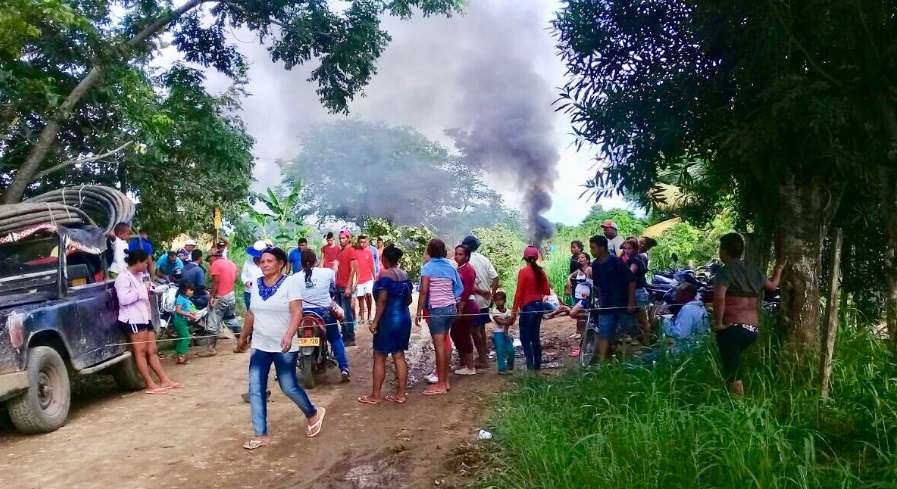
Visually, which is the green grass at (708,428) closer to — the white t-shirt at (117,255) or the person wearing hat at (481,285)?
the person wearing hat at (481,285)

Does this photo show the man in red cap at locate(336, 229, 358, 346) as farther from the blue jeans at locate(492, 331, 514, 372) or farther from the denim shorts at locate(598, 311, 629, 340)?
the denim shorts at locate(598, 311, 629, 340)

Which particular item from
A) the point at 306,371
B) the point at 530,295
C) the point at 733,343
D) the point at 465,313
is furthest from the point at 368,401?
the point at 733,343

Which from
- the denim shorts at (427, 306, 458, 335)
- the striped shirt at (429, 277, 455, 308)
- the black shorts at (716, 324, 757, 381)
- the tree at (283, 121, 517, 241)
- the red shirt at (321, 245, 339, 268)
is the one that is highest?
the tree at (283, 121, 517, 241)

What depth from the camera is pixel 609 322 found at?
8.02m

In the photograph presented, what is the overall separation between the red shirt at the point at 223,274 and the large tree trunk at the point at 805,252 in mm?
8219

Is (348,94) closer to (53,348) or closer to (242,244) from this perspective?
(242,244)

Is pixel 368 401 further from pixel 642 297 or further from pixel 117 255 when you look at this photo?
pixel 117 255

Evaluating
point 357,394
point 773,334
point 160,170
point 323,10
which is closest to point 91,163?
point 160,170

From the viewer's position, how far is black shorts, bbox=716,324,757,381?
570cm

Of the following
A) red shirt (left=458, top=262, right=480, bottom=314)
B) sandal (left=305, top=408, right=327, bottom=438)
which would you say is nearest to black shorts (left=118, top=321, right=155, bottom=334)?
sandal (left=305, top=408, right=327, bottom=438)

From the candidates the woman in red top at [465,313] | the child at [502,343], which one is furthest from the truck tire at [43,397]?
the child at [502,343]

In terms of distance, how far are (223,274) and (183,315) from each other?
3.23ft

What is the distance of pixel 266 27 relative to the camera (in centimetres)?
1427

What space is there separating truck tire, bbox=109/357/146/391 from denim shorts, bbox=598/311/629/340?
5436 millimetres
